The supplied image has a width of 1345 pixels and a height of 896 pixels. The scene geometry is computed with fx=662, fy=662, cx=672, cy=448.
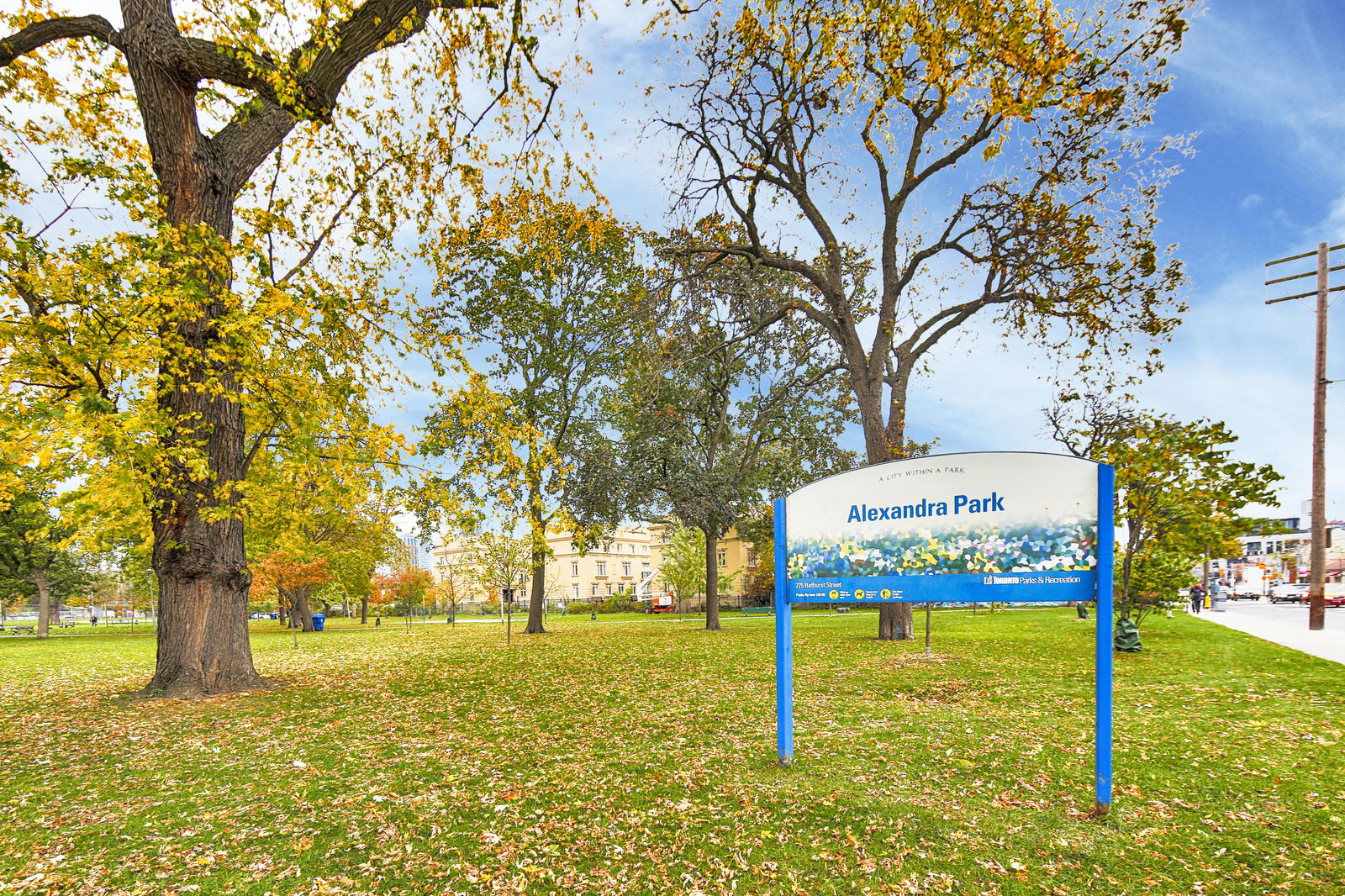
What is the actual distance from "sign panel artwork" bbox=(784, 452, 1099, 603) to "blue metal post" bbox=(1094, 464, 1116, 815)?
8 centimetres

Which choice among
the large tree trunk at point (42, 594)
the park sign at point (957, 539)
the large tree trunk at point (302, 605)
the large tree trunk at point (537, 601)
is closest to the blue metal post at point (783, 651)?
the park sign at point (957, 539)

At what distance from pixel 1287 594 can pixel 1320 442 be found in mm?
38069

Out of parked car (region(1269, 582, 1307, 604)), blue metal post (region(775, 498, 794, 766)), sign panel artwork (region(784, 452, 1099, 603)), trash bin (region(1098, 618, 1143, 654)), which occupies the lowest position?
parked car (region(1269, 582, 1307, 604))

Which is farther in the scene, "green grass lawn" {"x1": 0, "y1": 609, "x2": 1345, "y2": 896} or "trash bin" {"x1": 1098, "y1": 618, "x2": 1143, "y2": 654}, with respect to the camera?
"trash bin" {"x1": 1098, "y1": 618, "x2": 1143, "y2": 654}

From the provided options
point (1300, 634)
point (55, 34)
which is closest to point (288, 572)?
point (55, 34)

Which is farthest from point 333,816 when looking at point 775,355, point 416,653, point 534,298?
point 534,298

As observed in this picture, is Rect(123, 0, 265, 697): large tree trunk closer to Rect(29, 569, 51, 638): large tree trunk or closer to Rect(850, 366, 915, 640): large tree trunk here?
Rect(850, 366, 915, 640): large tree trunk

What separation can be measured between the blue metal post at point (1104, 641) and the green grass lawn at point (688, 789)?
0.22 metres

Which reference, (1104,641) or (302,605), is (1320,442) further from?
(302,605)

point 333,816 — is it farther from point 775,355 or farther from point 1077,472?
point 775,355

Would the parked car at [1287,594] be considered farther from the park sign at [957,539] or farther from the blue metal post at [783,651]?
the blue metal post at [783,651]

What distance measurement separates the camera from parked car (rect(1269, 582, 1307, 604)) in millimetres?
45797

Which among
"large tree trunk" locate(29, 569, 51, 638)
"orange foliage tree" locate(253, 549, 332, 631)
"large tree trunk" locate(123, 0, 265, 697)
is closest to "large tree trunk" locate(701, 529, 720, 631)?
"large tree trunk" locate(123, 0, 265, 697)

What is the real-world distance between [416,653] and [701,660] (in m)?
9.09
